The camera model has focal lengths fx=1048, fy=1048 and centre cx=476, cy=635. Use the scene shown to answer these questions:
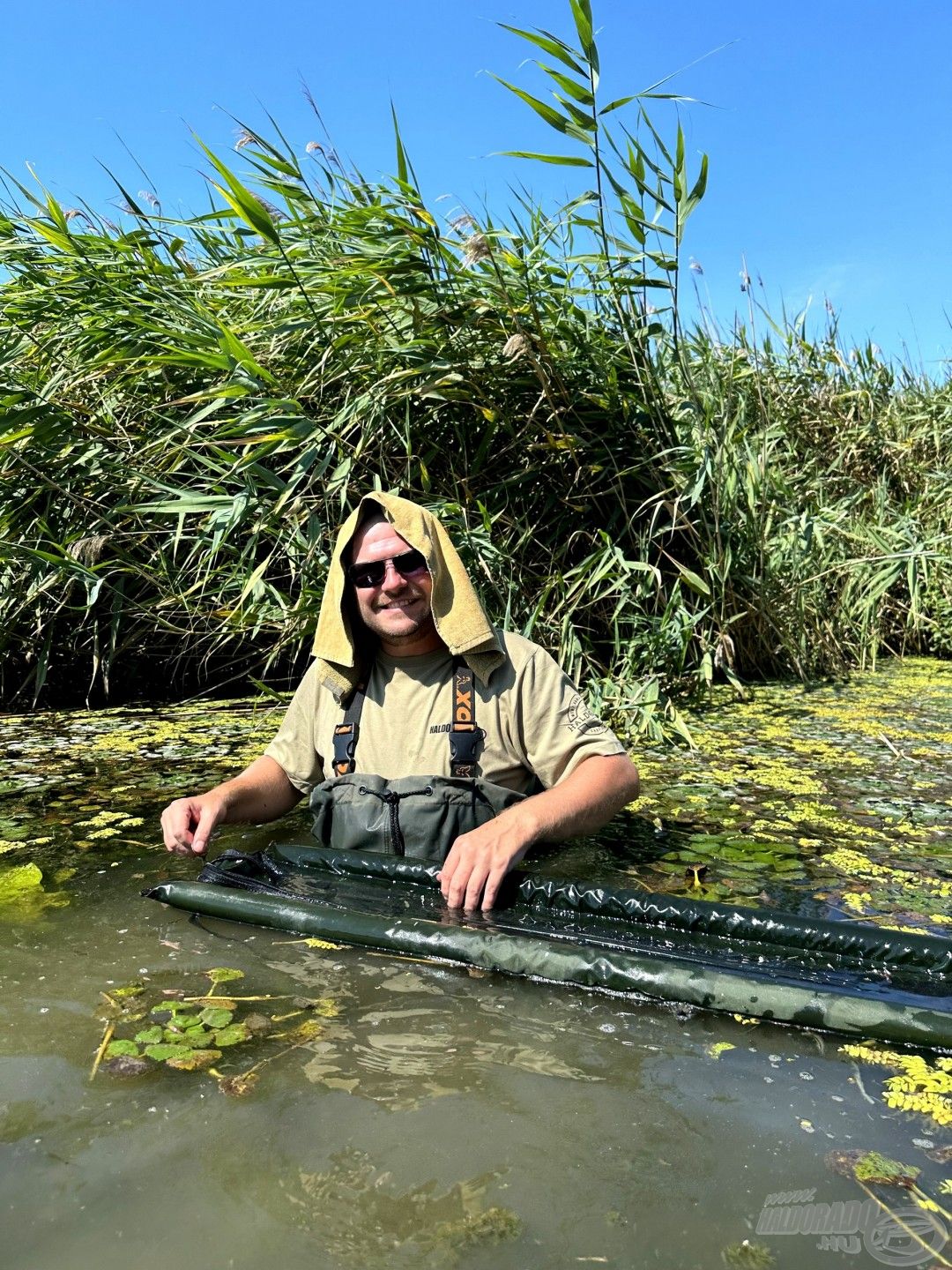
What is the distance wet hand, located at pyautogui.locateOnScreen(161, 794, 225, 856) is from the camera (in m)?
2.70

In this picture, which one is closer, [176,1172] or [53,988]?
[176,1172]

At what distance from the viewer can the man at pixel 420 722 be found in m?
2.78

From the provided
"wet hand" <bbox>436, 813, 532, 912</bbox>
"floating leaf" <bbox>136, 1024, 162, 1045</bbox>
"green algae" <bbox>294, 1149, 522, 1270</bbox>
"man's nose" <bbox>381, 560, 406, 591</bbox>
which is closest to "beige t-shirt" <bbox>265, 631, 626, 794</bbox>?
"man's nose" <bbox>381, 560, 406, 591</bbox>

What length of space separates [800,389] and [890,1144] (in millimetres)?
7248

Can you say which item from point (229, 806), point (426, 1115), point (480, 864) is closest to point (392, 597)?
point (229, 806)

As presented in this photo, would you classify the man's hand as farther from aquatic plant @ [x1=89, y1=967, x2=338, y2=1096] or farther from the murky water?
aquatic plant @ [x1=89, y1=967, x2=338, y2=1096]

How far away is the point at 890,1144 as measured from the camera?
1.63 metres

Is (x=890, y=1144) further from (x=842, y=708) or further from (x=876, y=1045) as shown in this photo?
(x=842, y=708)

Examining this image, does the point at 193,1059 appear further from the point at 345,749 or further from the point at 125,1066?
the point at 345,749

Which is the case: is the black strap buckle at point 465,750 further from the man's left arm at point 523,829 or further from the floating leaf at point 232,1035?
the floating leaf at point 232,1035

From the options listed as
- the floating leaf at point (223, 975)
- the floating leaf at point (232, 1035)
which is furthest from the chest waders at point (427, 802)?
the floating leaf at point (232, 1035)

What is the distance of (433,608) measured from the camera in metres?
2.83

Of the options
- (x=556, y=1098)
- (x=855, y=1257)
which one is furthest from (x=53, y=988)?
(x=855, y=1257)

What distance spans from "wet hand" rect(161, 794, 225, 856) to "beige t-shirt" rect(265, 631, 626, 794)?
0.42 metres
